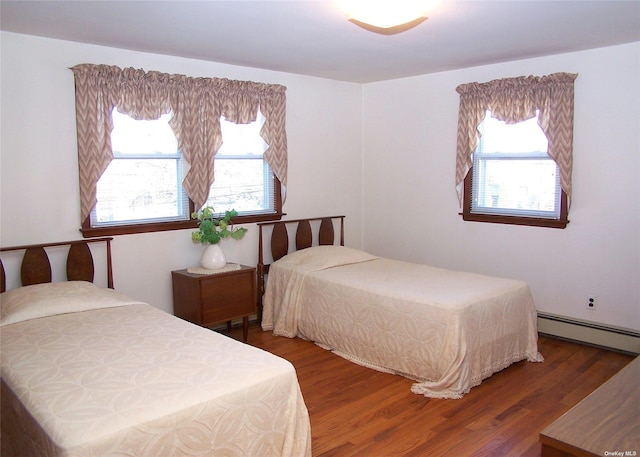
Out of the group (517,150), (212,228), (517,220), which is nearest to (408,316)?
(517,220)

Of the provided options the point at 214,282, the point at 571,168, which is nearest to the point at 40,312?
the point at 214,282

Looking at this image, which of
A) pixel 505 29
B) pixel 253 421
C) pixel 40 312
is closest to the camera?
pixel 253 421

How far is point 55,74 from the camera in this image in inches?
143

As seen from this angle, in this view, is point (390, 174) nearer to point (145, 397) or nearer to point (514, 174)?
point (514, 174)

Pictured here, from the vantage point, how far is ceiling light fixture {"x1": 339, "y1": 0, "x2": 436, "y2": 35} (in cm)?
281

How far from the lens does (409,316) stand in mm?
3574

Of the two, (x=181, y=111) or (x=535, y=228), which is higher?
(x=181, y=111)

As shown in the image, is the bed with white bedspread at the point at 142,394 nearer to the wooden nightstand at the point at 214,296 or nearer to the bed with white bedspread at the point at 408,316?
the wooden nightstand at the point at 214,296

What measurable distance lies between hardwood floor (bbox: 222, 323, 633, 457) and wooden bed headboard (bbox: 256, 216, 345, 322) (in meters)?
0.92

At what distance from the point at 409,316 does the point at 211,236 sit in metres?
1.66

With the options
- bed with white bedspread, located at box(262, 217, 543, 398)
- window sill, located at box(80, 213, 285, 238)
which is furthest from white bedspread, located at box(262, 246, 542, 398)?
window sill, located at box(80, 213, 285, 238)

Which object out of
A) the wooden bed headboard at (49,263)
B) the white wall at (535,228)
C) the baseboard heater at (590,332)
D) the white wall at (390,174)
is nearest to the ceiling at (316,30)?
the white wall at (390,174)

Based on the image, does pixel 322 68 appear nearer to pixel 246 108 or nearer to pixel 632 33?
pixel 246 108

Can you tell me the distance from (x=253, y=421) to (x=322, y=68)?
3.33 m
